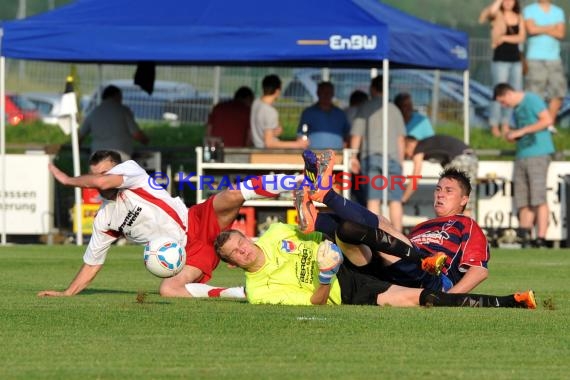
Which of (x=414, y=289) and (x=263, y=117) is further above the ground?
(x=263, y=117)

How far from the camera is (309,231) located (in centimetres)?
1064

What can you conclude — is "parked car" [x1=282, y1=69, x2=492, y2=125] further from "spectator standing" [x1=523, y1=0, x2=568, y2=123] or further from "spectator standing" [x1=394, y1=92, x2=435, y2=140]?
"spectator standing" [x1=394, y1=92, x2=435, y2=140]

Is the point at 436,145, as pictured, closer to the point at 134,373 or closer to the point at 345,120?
the point at 345,120

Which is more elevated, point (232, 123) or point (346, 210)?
point (232, 123)

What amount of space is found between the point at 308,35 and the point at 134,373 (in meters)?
11.6

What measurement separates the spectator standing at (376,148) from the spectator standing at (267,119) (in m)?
0.78

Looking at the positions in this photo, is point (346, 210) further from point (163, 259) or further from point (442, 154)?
point (442, 154)

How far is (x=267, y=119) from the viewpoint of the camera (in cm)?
2030

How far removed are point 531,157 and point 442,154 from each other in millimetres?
1293

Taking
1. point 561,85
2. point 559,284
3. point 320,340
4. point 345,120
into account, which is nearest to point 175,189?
point 345,120

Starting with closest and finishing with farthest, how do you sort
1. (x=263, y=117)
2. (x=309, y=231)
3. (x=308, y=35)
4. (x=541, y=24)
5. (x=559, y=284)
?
(x=309, y=231)
(x=559, y=284)
(x=308, y=35)
(x=263, y=117)
(x=541, y=24)

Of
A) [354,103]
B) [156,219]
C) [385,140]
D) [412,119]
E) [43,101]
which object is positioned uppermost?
[43,101]

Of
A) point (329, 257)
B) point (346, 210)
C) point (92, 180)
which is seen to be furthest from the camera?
point (92, 180)

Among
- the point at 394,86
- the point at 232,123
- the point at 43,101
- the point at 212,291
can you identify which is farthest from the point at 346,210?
the point at 43,101
